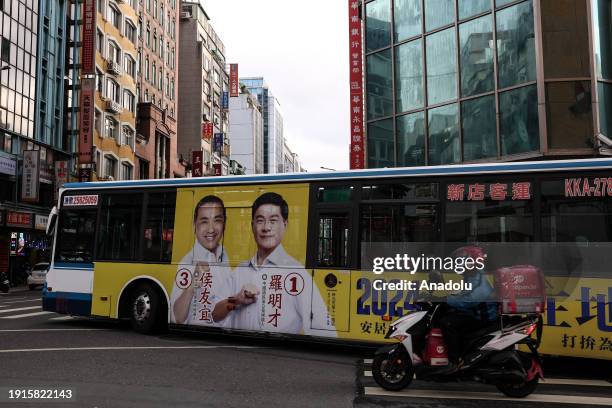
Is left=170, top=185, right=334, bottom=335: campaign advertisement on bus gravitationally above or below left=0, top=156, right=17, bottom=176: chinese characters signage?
below

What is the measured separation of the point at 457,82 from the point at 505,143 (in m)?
3.37

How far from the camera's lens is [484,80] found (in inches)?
777

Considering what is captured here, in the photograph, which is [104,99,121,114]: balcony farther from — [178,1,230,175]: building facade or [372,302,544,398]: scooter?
[372,302,544,398]: scooter

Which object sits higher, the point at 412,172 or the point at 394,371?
the point at 412,172

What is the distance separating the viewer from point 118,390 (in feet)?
20.9

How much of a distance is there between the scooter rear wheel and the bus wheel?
664 centimetres

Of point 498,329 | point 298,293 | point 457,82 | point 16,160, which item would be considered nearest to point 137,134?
point 16,160

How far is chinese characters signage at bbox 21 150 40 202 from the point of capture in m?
32.6

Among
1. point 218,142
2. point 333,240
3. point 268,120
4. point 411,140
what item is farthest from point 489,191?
point 268,120

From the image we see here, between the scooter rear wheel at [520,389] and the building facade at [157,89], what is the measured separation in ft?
154

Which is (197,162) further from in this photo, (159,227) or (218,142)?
(159,227)

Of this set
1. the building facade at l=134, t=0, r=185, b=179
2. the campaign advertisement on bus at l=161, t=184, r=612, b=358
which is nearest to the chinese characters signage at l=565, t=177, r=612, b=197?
the campaign advertisement on bus at l=161, t=184, r=612, b=358

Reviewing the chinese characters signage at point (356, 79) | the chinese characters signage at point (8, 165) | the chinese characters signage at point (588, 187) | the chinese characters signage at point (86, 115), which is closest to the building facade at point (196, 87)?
the chinese characters signage at point (86, 115)

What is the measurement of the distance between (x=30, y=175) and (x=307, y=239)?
1124 inches
